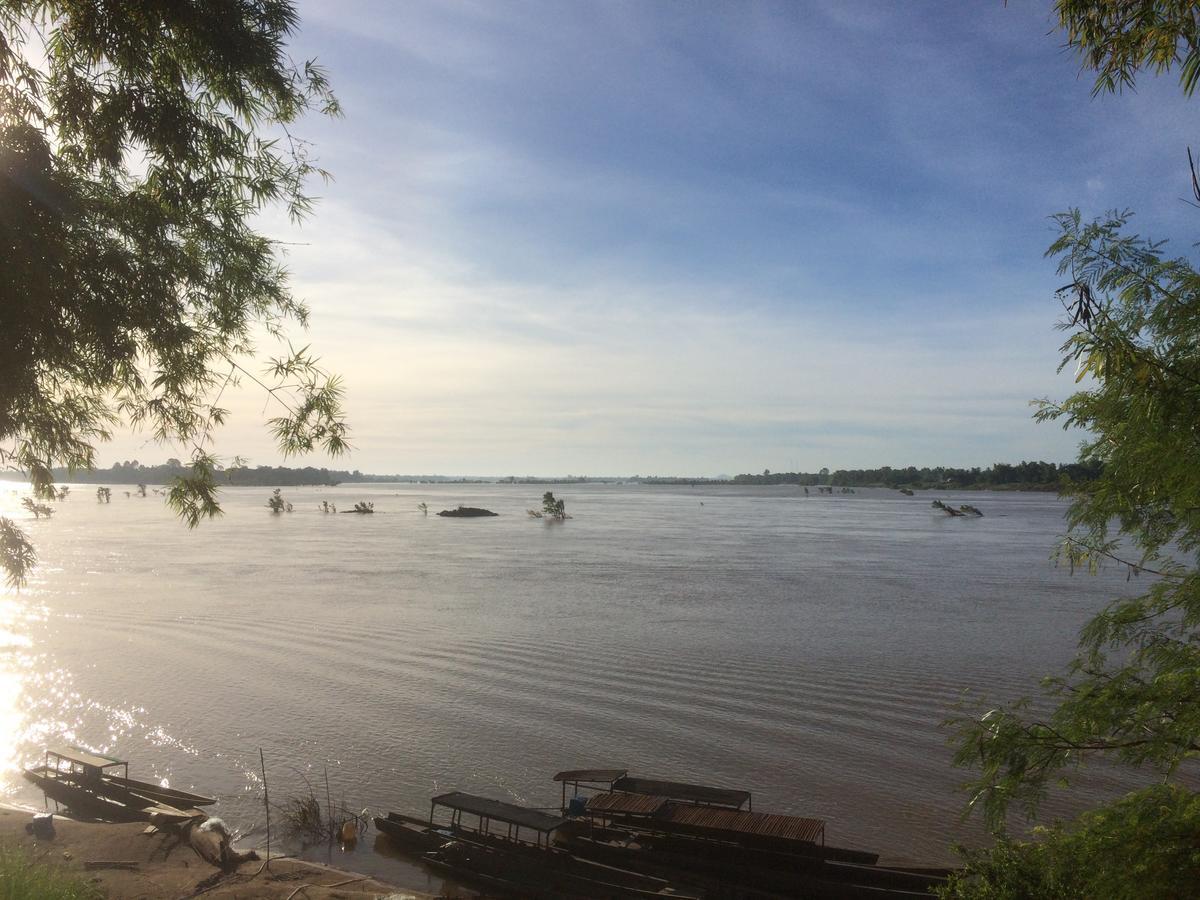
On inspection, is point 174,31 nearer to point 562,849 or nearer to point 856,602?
point 562,849

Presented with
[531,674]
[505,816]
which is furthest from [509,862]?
[531,674]

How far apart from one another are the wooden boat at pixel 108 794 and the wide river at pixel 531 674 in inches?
31.2

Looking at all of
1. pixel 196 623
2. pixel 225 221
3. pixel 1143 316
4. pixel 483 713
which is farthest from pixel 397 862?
pixel 196 623

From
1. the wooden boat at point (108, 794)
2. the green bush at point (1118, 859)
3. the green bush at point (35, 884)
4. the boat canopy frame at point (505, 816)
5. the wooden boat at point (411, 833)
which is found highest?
the green bush at point (1118, 859)

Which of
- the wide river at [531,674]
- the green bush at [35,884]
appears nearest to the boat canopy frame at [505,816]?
the wide river at [531,674]

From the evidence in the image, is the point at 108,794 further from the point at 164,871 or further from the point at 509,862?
the point at 509,862

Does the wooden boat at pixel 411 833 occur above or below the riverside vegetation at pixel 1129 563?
below

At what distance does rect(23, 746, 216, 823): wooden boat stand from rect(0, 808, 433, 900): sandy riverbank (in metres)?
0.64

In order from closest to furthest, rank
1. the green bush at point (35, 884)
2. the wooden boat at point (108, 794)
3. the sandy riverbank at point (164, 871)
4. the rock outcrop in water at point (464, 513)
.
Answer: the green bush at point (35, 884) → the sandy riverbank at point (164, 871) → the wooden boat at point (108, 794) → the rock outcrop in water at point (464, 513)

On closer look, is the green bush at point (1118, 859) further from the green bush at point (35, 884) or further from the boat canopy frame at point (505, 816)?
the green bush at point (35, 884)

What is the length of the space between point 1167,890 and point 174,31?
11.2m

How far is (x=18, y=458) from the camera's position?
812cm

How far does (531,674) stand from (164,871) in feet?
43.3

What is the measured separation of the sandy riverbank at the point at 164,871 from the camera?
36.9 feet
